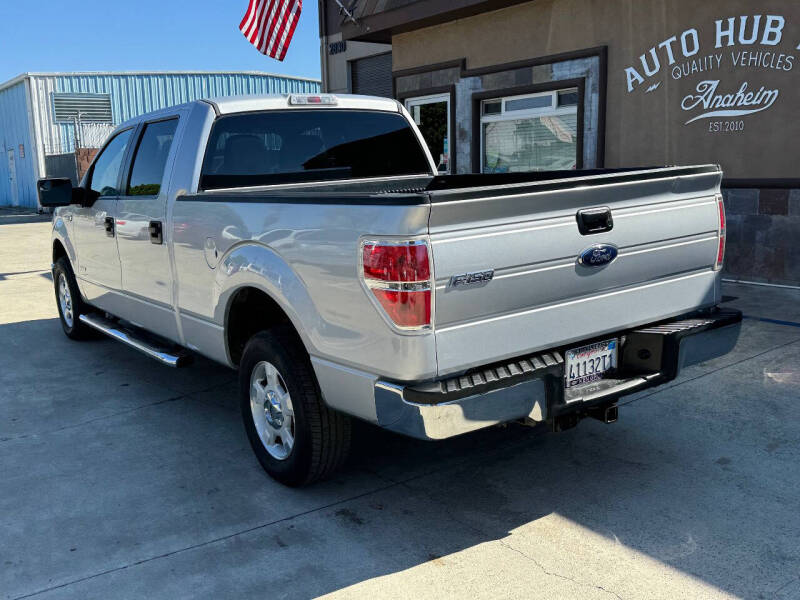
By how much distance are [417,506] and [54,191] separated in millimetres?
3975

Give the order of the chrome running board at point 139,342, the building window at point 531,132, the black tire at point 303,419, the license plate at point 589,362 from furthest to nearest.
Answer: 1. the building window at point 531,132
2. the chrome running board at point 139,342
3. the black tire at point 303,419
4. the license plate at point 589,362

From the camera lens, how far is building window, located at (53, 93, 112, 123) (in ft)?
106

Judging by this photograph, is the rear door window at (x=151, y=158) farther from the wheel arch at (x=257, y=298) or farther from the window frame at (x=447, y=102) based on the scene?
the window frame at (x=447, y=102)

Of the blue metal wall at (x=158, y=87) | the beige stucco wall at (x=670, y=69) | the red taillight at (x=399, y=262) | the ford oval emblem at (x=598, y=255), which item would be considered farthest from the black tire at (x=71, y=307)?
the blue metal wall at (x=158, y=87)

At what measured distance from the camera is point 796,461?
4.06m

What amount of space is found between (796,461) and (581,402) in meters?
1.50

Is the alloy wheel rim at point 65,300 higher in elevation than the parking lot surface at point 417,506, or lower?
higher

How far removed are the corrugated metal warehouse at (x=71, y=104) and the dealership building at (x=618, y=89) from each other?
21311mm

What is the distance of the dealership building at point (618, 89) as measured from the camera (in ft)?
27.9

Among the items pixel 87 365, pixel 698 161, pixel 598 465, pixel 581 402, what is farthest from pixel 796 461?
pixel 698 161

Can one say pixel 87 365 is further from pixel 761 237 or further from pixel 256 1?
pixel 256 1

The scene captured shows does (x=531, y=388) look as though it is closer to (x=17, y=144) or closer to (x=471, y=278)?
(x=471, y=278)

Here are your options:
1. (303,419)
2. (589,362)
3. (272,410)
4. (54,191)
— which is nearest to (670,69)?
(589,362)

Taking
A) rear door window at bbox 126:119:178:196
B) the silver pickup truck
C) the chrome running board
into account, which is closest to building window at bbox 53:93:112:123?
the chrome running board
